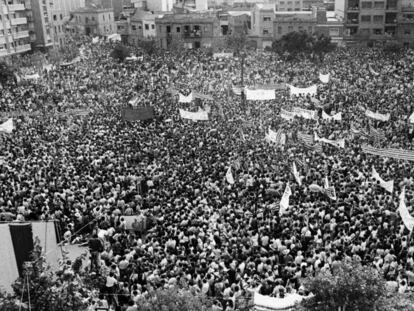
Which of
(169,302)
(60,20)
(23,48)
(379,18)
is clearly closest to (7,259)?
(169,302)

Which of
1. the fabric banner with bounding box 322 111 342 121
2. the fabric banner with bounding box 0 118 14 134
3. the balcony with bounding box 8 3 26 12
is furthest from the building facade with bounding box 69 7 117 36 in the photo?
the fabric banner with bounding box 322 111 342 121

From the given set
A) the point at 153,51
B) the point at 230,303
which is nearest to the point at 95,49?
the point at 153,51

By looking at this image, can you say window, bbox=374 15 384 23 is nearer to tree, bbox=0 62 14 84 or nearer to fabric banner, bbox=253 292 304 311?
tree, bbox=0 62 14 84

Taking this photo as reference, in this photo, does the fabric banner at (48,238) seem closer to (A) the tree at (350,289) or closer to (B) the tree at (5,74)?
(A) the tree at (350,289)

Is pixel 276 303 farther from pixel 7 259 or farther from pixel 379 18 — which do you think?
pixel 379 18

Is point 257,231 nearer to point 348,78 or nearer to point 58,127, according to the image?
point 58,127

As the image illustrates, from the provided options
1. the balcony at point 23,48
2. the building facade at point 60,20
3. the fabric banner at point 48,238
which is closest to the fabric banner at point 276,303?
the fabric banner at point 48,238
